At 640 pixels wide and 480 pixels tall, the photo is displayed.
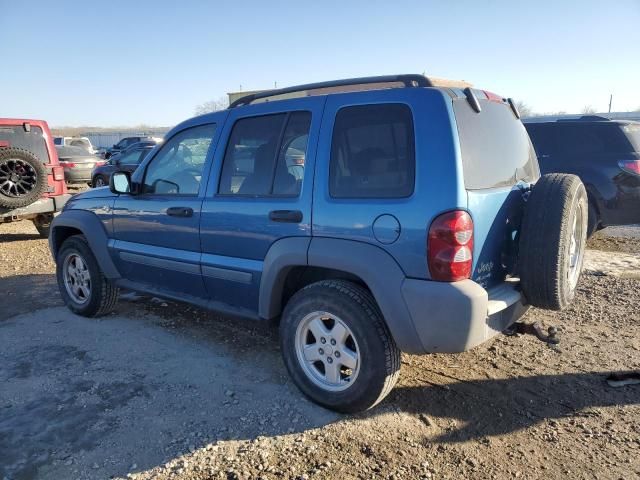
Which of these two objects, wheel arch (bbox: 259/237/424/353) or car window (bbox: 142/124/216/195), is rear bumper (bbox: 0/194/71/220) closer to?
car window (bbox: 142/124/216/195)

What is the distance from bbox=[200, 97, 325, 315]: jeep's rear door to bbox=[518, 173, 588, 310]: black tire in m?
1.33

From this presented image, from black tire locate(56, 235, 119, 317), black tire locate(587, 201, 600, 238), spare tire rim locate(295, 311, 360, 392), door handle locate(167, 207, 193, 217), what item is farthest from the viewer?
black tire locate(587, 201, 600, 238)

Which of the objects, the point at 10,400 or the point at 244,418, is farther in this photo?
the point at 10,400

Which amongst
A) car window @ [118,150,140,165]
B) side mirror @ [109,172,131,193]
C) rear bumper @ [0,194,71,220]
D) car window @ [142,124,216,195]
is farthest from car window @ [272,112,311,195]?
car window @ [118,150,140,165]

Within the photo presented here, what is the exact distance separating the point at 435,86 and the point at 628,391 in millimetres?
2410

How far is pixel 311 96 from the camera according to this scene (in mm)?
3193

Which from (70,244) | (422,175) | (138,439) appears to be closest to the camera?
(422,175)

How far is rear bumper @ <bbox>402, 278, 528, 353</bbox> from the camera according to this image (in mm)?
2516

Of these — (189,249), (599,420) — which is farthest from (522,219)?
(189,249)

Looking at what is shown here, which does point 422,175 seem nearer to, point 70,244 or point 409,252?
point 409,252

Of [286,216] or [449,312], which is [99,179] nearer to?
[286,216]

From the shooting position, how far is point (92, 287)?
15.0 ft

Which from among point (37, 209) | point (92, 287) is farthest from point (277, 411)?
point (37, 209)

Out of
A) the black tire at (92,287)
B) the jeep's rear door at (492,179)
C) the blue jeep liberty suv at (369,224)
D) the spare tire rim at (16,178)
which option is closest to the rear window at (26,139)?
the spare tire rim at (16,178)
